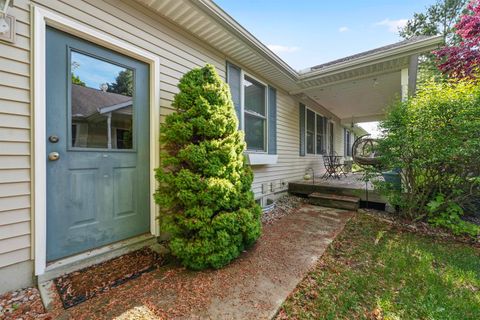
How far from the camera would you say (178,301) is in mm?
1566

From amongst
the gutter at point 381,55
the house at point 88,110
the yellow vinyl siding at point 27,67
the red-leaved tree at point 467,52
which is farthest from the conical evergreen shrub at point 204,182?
the red-leaved tree at point 467,52

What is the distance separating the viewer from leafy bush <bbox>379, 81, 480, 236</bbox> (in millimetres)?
2820

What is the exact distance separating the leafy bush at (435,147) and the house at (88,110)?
115 cm

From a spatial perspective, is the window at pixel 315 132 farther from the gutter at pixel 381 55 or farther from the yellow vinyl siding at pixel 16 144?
the yellow vinyl siding at pixel 16 144

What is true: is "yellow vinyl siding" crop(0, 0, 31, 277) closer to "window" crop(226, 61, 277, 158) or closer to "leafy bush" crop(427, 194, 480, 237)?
"window" crop(226, 61, 277, 158)

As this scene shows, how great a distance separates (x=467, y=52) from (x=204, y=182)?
18.6 ft

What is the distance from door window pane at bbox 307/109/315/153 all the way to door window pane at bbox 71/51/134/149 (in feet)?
19.0

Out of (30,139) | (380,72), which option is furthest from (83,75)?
(380,72)

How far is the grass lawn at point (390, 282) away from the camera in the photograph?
1563 mm

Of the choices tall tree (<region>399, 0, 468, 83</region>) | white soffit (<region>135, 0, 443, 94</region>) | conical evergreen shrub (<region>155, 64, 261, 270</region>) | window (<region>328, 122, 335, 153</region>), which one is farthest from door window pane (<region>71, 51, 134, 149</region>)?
tall tree (<region>399, 0, 468, 83</region>)

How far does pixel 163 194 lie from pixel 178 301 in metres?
0.97

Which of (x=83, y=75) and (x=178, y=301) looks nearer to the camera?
(x=178, y=301)

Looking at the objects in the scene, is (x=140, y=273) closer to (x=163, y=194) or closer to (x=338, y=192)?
(x=163, y=194)

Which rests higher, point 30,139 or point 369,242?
point 30,139
